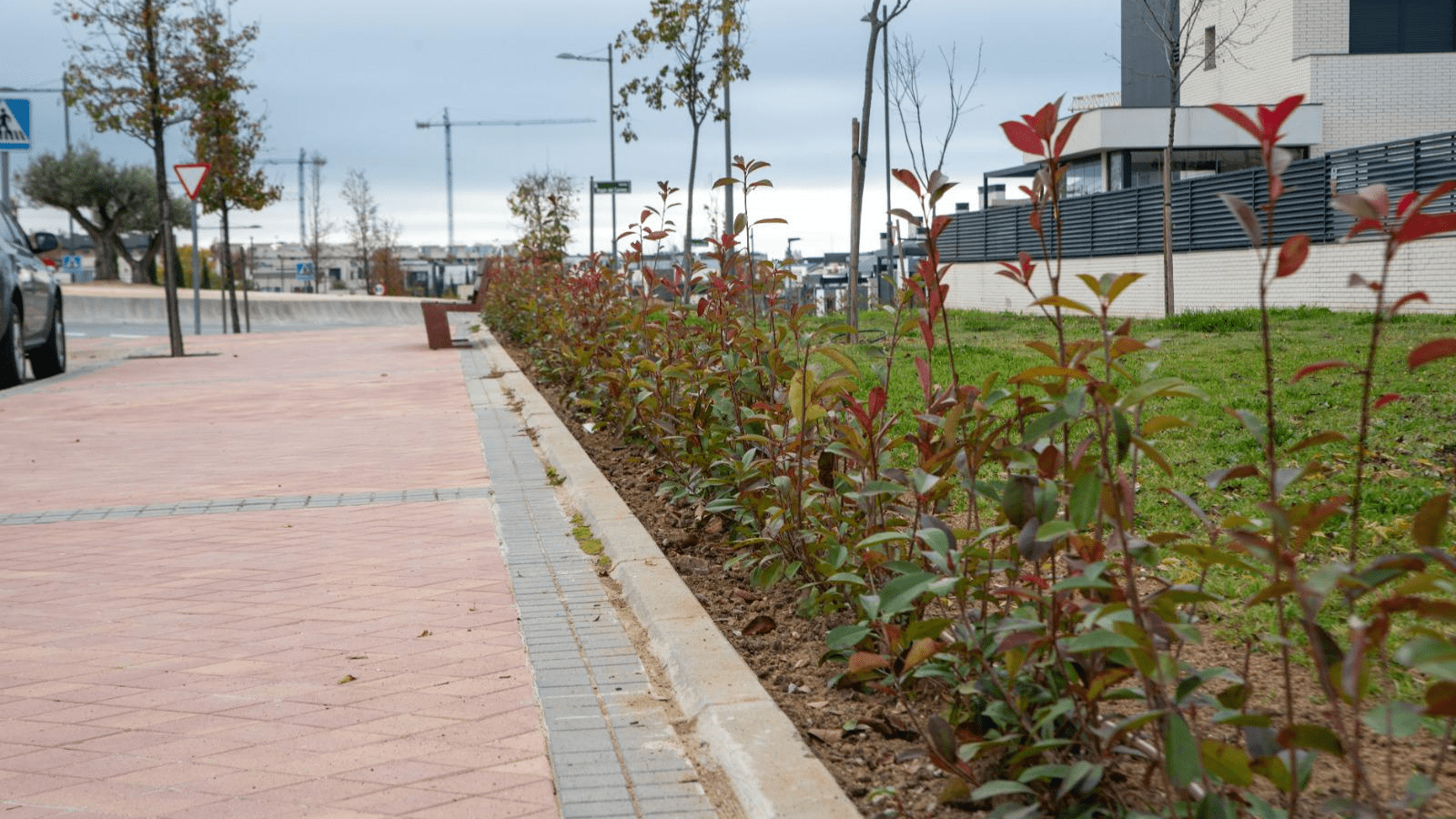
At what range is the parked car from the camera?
47.3 feet

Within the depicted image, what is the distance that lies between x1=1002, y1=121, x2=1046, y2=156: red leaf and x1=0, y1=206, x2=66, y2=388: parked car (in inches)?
536

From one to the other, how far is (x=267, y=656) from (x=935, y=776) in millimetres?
2464

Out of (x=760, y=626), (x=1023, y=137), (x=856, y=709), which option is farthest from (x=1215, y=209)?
(x=1023, y=137)

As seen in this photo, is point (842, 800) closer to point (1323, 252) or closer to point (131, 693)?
point (131, 693)

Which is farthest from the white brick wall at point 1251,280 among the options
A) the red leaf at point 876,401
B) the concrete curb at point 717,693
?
the red leaf at point 876,401

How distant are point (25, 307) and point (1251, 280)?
18978 mm

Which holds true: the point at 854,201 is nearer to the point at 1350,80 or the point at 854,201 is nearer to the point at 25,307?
the point at 25,307

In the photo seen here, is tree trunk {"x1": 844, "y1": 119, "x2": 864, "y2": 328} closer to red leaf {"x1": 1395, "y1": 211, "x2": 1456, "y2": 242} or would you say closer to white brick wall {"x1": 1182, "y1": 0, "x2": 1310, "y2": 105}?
red leaf {"x1": 1395, "y1": 211, "x2": 1456, "y2": 242}

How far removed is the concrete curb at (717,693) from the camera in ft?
9.91

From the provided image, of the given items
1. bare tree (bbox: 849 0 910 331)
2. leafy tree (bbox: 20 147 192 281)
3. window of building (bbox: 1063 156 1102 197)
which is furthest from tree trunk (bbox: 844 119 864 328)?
leafy tree (bbox: 20 147 192 281)

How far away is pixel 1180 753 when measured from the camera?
7.39ft

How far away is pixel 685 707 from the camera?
3.86 m

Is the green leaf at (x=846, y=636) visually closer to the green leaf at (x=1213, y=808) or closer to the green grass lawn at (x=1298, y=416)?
the green grass lawn at (x=1298, y=416)

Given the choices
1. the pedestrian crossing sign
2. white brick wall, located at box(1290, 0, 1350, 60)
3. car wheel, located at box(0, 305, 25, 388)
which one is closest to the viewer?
car wheel, located at box(0, 305, 25, 388)
